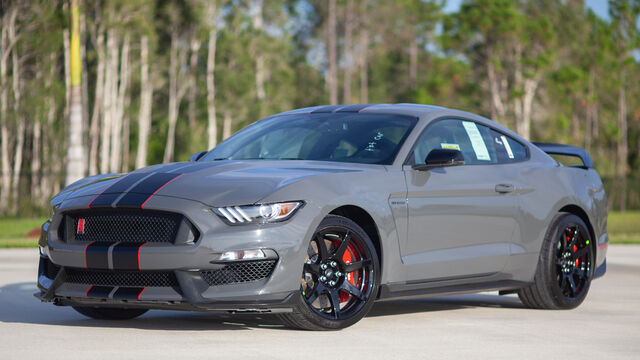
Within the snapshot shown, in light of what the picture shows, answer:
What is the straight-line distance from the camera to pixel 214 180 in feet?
21.0

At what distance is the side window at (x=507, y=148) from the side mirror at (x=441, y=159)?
103cm

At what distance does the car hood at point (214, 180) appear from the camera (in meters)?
6.20

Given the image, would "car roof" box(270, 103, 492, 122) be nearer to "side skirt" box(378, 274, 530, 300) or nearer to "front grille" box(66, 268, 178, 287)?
"side skirt" box(378, 274, 530, 300)

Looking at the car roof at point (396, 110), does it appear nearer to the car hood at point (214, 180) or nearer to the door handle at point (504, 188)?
the door handle at point (504, 188)

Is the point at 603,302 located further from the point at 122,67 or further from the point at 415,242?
the point at 122,67

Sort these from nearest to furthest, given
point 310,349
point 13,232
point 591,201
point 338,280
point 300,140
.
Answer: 1. point 310,349
2. point 338,280
3. point 300,140
4. point 591,201
5. point 13,232

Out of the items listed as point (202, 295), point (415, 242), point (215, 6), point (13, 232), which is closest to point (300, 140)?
point (415, 242)

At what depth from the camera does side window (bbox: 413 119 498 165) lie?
7.52 metres

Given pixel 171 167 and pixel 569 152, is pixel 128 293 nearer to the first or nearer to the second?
pixel 171 167

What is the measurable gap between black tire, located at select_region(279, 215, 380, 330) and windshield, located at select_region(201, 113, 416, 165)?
2.43ft

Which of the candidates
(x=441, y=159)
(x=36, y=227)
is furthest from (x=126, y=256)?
(x=36, y=227)

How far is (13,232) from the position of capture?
27.0 meters

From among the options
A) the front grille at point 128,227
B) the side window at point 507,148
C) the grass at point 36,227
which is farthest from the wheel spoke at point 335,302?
the grass at point 36,227

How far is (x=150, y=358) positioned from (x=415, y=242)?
2223mm
